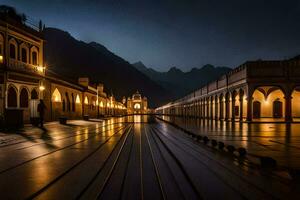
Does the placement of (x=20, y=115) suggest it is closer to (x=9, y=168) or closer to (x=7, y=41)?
(x=7, y=41)

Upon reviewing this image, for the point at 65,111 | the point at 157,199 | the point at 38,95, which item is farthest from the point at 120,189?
the point at 65,111

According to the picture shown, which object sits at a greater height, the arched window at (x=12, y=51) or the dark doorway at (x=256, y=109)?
the arched window at (x=12, y=51)

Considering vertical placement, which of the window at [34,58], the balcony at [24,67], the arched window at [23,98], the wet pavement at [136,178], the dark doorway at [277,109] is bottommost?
the wet pavement at [136,178]

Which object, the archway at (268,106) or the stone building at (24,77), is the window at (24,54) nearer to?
the stone building at (24,77)

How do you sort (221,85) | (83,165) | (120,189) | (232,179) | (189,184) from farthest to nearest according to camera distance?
(221,85)
(83,165)
(232,179)
(189,184)
(120,189)

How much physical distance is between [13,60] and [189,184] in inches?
1057

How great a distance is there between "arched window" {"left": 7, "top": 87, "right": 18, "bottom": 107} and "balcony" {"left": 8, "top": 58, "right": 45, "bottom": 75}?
81.4 inches

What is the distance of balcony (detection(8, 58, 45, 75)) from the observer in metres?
28.7

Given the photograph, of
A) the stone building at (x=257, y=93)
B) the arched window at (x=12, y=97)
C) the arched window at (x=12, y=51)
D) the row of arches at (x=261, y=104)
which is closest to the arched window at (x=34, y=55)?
the arched window at (x=12, y=51)

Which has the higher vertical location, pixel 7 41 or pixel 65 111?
pixel 7 41

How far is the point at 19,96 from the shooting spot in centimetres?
2923

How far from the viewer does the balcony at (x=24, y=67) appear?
28716mm

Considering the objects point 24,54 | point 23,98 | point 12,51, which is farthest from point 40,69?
point 23,98

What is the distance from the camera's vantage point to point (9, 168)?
26.9 ft
